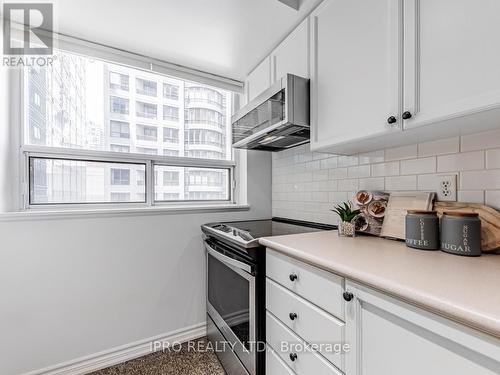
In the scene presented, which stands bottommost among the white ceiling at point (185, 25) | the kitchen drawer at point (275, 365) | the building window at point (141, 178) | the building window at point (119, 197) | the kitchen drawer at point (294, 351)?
the kitchen drawer at point (275, 365)

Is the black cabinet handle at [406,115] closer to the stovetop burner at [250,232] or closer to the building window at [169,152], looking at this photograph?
the stovetop burner at [250,232]

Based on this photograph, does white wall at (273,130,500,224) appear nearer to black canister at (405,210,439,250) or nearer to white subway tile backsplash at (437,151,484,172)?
white subway tile backsplash at (437,151,484,172)

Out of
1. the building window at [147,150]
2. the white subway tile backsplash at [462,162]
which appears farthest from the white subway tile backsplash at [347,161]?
the building window at [147,150]

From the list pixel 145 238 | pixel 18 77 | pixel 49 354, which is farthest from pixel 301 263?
pixel 18 77

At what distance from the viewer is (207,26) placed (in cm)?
151

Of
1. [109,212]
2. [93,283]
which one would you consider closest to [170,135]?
[109,212]

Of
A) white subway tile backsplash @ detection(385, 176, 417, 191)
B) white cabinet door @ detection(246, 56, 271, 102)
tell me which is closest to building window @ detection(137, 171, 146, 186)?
white cabinet door @ detection(246, 56, 271, 102)

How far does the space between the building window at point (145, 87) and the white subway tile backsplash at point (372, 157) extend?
65.2 inches

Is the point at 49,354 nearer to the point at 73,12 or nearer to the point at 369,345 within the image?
the point at 369,345

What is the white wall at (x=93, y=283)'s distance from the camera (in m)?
1.43

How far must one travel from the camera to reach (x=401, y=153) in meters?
1.29

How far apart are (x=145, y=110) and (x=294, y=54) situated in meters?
1.21

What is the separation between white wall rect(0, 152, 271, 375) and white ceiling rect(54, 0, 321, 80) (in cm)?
122

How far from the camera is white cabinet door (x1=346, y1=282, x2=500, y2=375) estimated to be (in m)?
0.53
